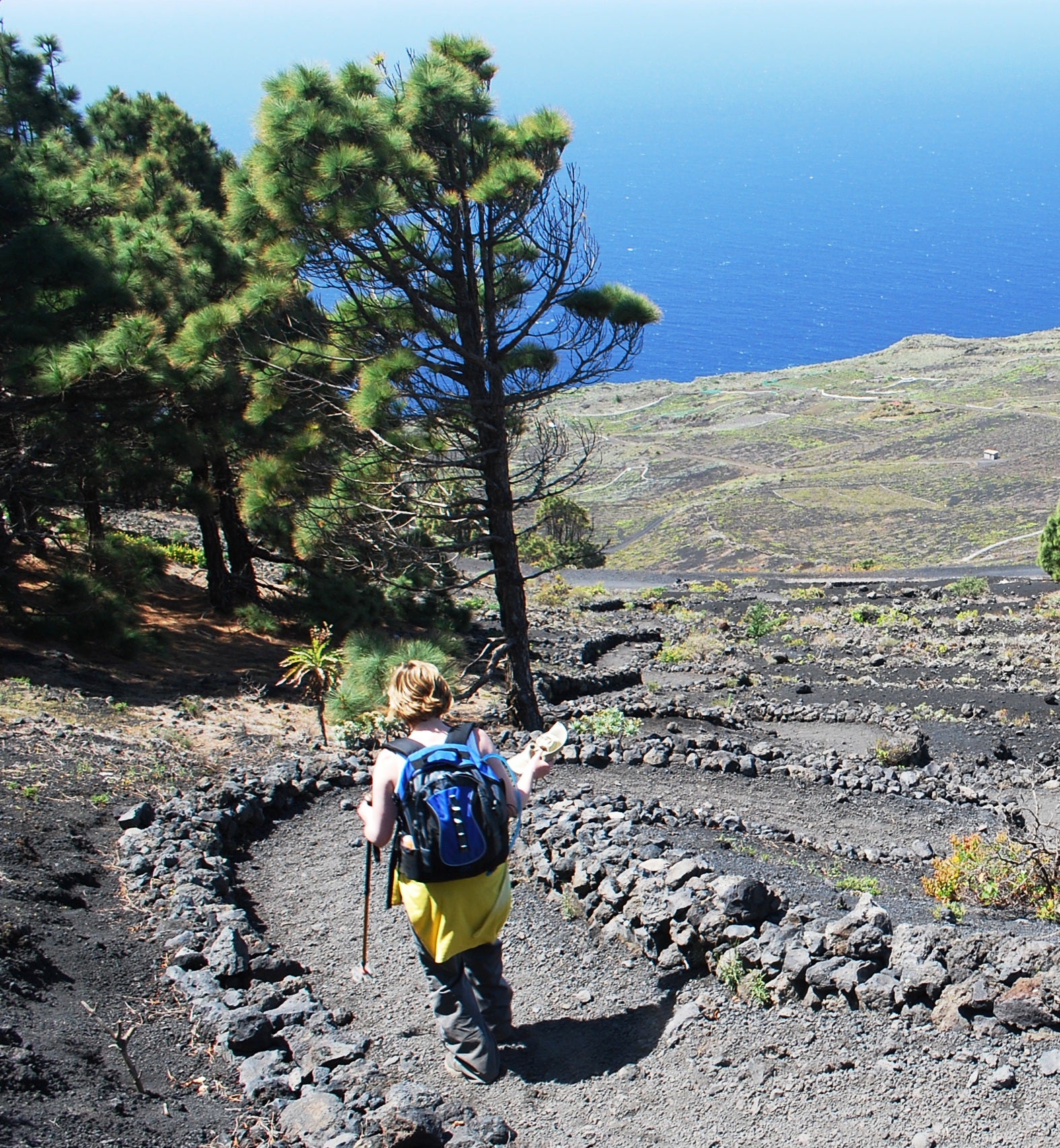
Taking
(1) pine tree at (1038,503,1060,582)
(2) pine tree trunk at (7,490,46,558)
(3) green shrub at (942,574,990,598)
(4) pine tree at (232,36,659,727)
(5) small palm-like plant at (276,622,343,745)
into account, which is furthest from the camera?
(3) green shrub at (942,574,990,598)

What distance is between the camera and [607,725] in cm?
1149

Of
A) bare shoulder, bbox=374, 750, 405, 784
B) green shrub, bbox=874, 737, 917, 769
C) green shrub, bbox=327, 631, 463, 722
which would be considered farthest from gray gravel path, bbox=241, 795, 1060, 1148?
green shrub, bbox=874, 737, 917, 769

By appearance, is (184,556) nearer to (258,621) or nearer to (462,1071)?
(258,621)

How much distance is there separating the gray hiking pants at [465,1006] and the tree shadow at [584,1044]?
179 millimetres

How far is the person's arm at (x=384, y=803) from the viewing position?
397 cm

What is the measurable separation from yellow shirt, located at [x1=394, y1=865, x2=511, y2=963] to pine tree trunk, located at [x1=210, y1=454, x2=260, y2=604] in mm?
11307

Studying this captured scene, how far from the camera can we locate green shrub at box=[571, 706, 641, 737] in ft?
37.0

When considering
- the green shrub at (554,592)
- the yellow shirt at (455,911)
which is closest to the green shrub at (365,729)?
the yellow shirt at (455,911)

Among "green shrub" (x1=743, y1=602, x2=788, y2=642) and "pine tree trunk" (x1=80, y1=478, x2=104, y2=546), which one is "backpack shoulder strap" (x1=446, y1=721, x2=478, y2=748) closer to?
"pine tree trunk" (x1=80, y1=478, x2=104, y2=546)

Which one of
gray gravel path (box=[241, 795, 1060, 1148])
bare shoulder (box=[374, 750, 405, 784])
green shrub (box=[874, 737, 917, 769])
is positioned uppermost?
bare shoulder (box=[374, 750, 405, 784])

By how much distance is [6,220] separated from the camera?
12.1 m

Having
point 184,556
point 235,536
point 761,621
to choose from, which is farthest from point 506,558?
point 761,621

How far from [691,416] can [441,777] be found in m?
83.2

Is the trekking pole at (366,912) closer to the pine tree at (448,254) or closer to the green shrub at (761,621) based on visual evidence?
the pine tree at (448,254)
